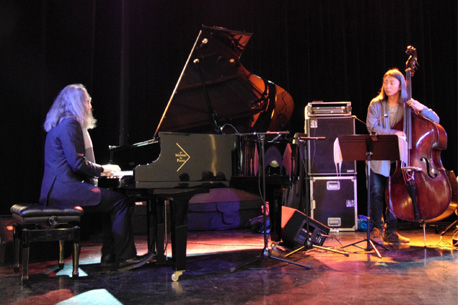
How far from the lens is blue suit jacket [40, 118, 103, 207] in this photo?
3.32 meters

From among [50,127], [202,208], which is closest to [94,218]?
[202,208]

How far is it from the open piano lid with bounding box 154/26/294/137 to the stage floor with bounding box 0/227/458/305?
1.22m

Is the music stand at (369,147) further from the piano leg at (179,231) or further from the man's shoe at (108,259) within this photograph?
the man's shoe at (108,259)

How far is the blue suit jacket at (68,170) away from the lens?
3.32 m

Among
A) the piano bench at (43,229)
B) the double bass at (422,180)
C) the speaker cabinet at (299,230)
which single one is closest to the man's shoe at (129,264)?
the piano bench at (43,229)

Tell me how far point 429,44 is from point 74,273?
570cm

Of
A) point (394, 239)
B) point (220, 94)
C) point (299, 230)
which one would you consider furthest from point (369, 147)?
point (220, 94)

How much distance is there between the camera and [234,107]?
4.07 meters

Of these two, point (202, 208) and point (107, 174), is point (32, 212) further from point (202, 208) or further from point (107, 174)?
point (202, 208)

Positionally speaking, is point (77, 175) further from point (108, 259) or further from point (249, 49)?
point (249, 49)

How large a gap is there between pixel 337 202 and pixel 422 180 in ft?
5.69

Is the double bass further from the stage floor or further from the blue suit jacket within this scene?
the blue suit jacket

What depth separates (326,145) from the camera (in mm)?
5496

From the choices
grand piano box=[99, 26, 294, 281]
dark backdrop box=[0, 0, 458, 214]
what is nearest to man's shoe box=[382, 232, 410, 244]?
grand piano box=[99, 26, 294, 281]
